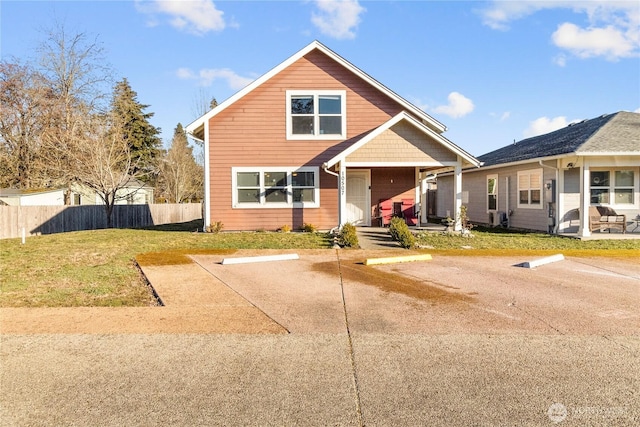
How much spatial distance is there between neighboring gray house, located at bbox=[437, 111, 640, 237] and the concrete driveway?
338 inches

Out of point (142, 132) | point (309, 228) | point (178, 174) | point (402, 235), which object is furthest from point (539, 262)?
point (142, 132)

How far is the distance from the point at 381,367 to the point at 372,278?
4.32 m

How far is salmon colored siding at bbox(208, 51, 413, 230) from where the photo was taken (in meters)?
16.2

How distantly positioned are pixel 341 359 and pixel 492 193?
1852cm

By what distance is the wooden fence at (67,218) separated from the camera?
19.5 meters

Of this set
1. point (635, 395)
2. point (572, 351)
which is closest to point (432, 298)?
point (572, 351)

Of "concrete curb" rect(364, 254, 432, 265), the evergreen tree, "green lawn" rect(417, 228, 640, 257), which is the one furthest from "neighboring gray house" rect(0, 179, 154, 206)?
"concrete curb" rect(364, 254, 432, 265)

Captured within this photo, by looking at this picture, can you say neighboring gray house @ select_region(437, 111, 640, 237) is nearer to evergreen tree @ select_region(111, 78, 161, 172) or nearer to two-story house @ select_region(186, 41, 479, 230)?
two-story house @ select_region(186, 41, 479, 230)

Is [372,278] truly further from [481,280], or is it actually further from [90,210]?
[90,210]

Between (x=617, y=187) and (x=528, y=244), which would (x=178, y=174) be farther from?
(x=617, y=187)

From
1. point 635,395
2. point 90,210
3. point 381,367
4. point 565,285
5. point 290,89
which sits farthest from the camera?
point 90,210

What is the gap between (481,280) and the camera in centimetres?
807

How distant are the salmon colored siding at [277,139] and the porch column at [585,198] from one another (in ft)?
24.0

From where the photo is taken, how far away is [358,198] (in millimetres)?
17484
